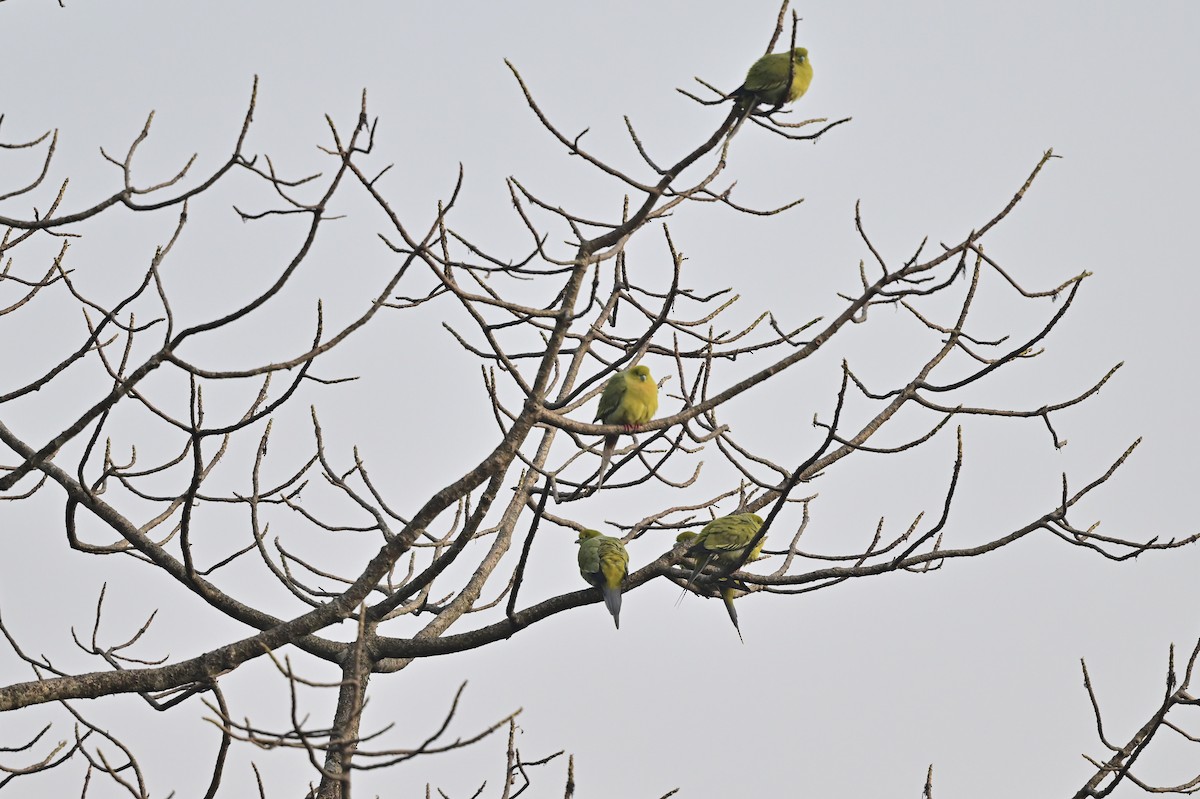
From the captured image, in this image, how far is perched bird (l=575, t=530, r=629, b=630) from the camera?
177 inches

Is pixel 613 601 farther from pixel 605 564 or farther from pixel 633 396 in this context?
pixel 633 396

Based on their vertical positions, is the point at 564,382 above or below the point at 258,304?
above

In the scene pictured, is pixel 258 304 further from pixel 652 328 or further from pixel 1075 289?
pixel 1075 289

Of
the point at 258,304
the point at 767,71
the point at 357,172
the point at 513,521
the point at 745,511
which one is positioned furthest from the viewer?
the point at 513,521

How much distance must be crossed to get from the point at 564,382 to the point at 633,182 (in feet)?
5.81

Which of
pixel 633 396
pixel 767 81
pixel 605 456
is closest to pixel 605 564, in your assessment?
pixel 605 456

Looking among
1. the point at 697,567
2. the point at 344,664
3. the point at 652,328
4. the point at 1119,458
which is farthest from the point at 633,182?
the point at 344,664

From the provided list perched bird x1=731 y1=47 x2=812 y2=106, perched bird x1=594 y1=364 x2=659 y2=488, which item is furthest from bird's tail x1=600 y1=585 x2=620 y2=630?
perched bird x1=731 y1=47 x2=812 y2=106

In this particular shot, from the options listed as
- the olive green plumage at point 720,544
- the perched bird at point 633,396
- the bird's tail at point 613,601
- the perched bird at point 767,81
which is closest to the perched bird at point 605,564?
the bird's tail at point 613,601

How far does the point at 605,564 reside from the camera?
5016 mm

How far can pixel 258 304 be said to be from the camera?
335 cm

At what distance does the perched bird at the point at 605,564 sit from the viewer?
450cm

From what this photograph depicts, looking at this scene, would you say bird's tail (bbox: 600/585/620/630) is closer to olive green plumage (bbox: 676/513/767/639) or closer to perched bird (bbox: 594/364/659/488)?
olive green plumage (bbox: 676/513/767/639)

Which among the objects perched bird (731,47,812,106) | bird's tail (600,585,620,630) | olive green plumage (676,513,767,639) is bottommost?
bird's tail (600,585,620,630)
